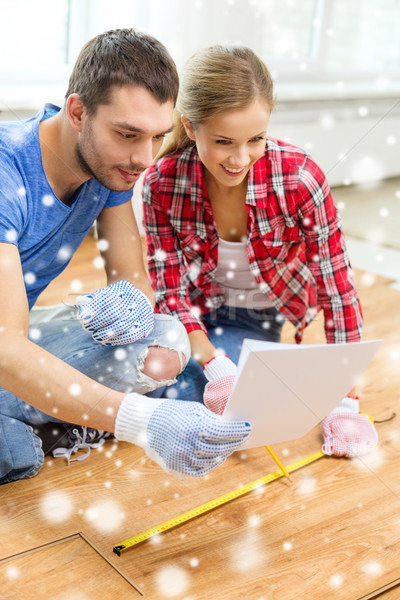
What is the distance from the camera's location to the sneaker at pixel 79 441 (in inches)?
48.1

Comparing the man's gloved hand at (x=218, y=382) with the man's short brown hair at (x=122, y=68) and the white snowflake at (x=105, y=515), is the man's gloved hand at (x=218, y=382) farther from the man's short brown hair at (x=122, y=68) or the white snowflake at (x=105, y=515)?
the man's short brown hair at (x=122, y=68)

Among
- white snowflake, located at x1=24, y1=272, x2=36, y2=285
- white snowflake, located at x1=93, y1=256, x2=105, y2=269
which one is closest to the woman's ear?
white snowflake, located at x1=24, y1=272, x2=36, y2=285

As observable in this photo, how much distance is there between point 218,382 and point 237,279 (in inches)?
12.8

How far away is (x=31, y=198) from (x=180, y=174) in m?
0.37

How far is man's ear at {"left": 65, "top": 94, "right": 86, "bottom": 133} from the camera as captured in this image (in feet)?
3.40

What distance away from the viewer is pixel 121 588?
2.99 ft

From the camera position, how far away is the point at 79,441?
1.25 m

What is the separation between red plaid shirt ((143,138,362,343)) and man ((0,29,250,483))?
108mm

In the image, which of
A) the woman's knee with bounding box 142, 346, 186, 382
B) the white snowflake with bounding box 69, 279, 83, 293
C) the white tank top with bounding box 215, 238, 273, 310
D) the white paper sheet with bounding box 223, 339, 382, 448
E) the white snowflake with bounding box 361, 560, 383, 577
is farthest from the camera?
the white snowflake with bounding box 69, 279, 83, 293

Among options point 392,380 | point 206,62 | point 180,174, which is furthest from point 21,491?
point 392,380

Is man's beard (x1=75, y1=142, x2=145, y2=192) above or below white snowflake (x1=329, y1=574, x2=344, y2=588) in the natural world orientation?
above

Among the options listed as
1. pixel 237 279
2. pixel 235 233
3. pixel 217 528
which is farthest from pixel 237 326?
pixel 217 528

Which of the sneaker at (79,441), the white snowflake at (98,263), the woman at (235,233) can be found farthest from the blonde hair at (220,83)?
the white snowflake at (98,263)

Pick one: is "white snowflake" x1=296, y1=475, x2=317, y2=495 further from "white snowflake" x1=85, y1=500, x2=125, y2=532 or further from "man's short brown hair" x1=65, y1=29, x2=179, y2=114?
"man's short brown hair" x1=65, y1=29, x2=179, y2=114
